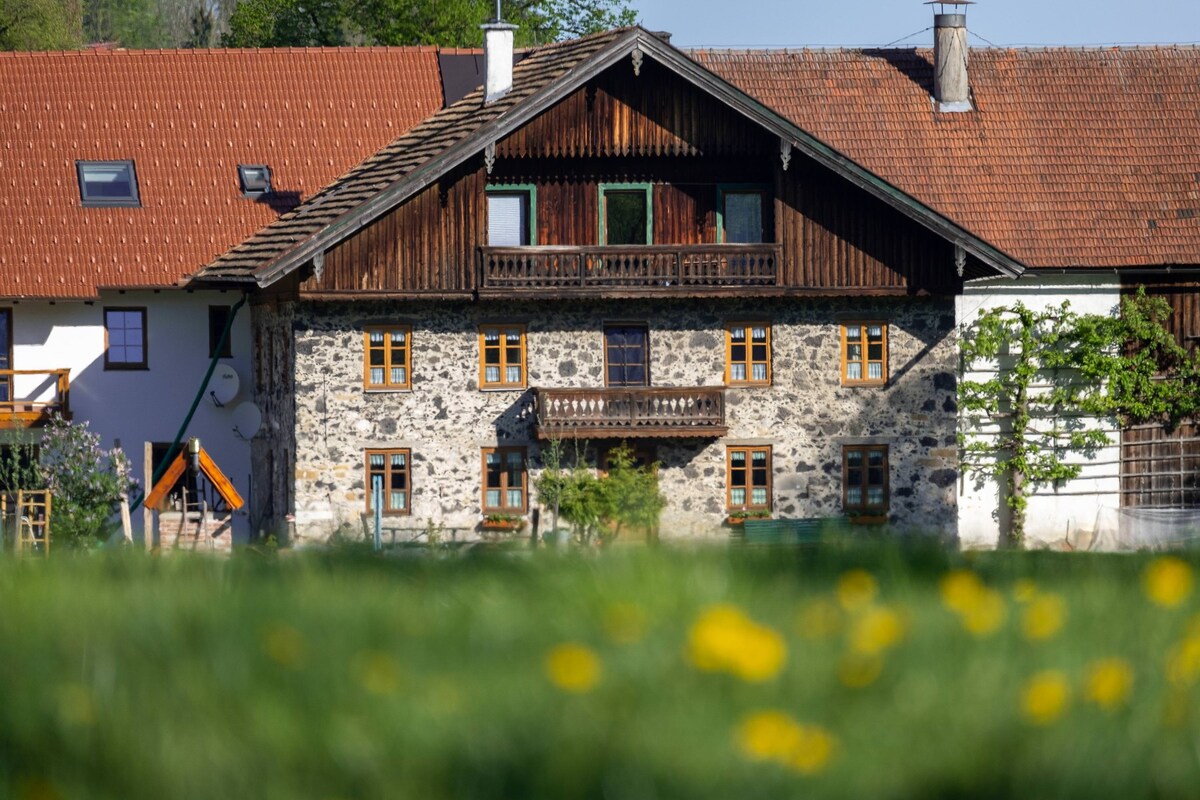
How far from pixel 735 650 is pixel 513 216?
24.5m

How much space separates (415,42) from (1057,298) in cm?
2327

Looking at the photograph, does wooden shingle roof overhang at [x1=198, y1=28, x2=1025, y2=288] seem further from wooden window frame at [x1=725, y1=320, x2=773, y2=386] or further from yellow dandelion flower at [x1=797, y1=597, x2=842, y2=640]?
yellow dandelion flower at [x1=797, y1=597, x2=842, y2=640]

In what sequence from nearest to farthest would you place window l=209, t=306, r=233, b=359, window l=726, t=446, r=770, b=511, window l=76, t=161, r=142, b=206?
window l=726, t=446, r=770, b=511, window l=209, t=306, r=233, b=359, window l=76, t=161, r=142, b=206

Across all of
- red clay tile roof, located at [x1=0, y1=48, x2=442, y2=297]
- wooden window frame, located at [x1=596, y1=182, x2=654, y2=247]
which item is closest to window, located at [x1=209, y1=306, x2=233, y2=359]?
red clay tile roof, located at [x1=0, y1=48, x2=442, y2=297]

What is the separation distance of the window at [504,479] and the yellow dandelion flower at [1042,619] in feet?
74.5

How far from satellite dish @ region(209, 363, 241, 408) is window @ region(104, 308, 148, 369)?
1536 millimetres

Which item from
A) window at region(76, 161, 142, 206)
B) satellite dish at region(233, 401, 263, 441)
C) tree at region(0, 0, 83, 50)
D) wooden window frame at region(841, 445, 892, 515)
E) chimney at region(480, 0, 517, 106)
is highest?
tree at region(0, 0, 83, 50)

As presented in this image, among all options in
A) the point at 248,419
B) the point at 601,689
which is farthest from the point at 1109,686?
the point at 248,419

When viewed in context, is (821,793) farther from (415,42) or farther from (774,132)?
(415,42)

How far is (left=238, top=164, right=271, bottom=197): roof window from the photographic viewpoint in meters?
34.4

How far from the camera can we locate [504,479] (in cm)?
2914

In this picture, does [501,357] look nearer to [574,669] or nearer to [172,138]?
[172,138]

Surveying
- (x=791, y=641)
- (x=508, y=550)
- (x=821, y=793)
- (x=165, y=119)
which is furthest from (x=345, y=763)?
(x=165, y=119)

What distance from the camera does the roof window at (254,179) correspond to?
3441cm
